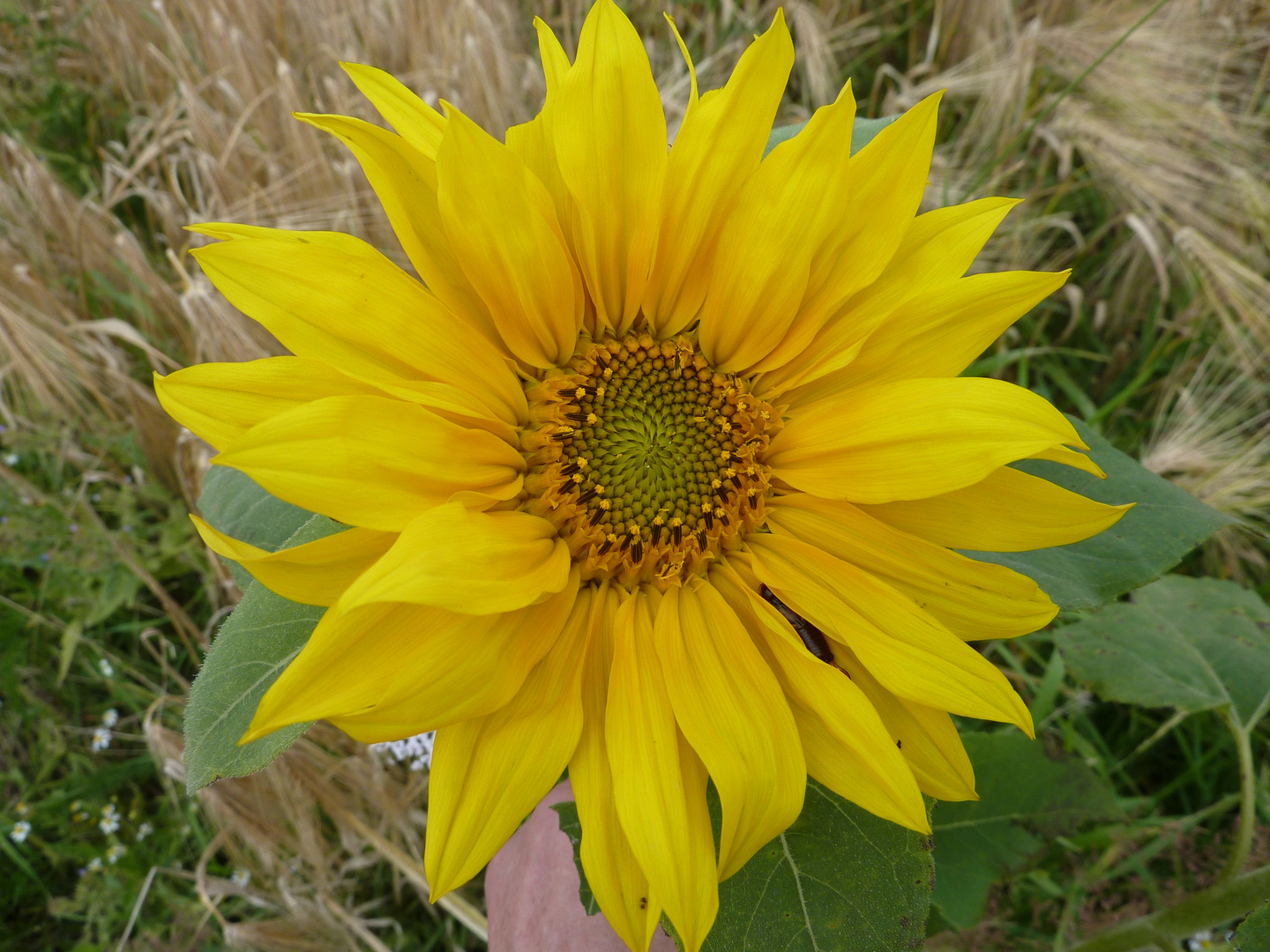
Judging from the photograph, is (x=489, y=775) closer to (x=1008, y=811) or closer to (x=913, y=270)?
(x=913, y=270)

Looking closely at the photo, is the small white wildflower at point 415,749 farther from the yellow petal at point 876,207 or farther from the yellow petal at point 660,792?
the yellow petal at point 876,207

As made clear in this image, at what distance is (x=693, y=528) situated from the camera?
1.62 metres

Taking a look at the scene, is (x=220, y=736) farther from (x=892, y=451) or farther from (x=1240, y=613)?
(x=1240, y=613)

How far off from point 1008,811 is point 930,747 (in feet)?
3.59

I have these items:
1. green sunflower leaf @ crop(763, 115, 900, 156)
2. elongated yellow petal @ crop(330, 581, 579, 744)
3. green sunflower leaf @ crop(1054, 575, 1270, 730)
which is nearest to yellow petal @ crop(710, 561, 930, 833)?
elongated yellow petal @ crop(330, 581, 579, 744)

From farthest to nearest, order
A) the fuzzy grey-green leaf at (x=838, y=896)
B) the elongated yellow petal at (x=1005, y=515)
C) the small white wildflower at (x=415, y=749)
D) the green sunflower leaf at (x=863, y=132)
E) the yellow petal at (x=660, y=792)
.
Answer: the small white wildflower at (x=415, y=749)
the green sunflower leaf at (x=863, y=132)
the fuzzy grey-green leaf at (x=838, y=896)
the elongated yellow petal at (x=1005, y=515)
the yellow petal at (x=660, y=792)

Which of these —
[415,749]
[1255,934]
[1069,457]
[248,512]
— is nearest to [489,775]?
[248,512]

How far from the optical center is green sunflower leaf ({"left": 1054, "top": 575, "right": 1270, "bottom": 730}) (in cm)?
215

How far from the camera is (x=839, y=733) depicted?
51.3 inches

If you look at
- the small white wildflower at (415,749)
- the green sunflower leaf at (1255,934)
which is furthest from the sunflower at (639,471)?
the small white wildflower at (415,749)

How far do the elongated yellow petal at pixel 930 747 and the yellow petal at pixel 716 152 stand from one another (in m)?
0.75

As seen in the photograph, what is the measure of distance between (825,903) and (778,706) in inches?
14.7

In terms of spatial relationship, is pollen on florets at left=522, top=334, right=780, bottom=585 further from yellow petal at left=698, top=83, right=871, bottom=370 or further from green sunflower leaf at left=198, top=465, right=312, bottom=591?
green sunflower leaf at left=198, top=465, right=312, bottom=591

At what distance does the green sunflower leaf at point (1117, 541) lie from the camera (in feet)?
5.53
